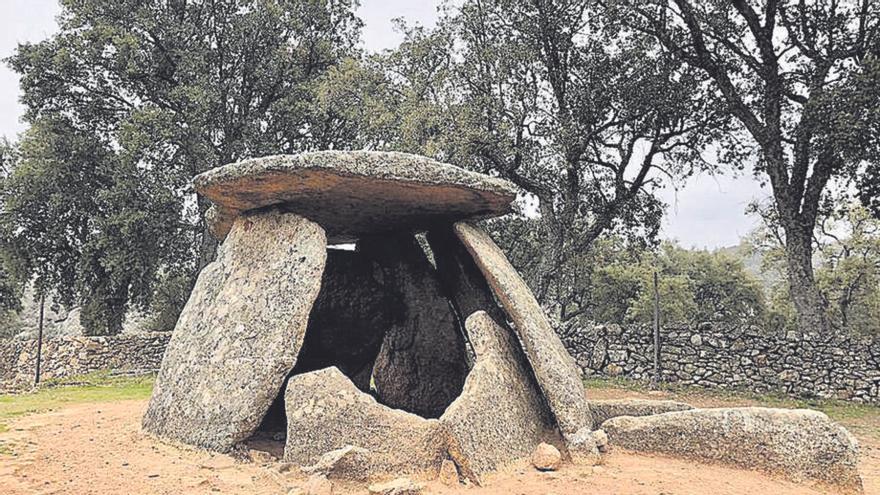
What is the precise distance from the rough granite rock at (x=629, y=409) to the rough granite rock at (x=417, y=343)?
2.46 metres

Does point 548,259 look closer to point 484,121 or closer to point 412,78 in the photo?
point 484,121

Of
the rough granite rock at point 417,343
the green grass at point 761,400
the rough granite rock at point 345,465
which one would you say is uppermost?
the rough granite rock at point 417,343

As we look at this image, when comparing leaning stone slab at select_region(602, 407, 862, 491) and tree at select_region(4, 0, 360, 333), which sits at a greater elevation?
tree at select_region(4, 0, 360, 333)

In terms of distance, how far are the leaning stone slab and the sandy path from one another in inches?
5.7

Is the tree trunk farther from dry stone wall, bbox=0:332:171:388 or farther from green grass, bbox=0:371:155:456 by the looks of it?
dry stone wall, bbox=0:332:171:388

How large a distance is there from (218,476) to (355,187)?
3.23 m

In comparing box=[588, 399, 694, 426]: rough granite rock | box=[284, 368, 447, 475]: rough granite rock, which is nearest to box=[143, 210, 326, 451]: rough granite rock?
box=[284, 368, 447, 475]: rough granite rock

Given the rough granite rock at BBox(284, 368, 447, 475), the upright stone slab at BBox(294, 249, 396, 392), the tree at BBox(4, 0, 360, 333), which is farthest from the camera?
the tree at BBox(4, 0, 360, 333)

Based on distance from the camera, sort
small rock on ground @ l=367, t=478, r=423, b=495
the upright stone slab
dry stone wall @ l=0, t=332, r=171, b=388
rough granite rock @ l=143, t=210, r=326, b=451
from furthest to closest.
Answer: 1. dry stone wall @ l=0, t=332, r=171, b=388
2. the upright stone slab
3. rough granite rock @ l=143, t=210, r=326, b=451
4. small rock on ground @ l=367, t=478, r=423, b=495

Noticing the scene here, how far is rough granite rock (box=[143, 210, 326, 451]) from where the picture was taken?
20.5ft

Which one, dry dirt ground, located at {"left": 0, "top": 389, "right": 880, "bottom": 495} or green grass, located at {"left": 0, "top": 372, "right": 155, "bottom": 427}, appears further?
green grass, located at {"left": 0, "top": 372, "right": 155, "bottom": 427}

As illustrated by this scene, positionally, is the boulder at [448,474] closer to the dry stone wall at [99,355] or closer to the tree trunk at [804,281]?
the tree trunk at [804,281]

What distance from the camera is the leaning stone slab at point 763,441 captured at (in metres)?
5.57

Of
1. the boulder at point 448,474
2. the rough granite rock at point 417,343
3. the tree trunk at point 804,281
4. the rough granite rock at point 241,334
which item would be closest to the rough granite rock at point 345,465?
the boulder at point 448,474
